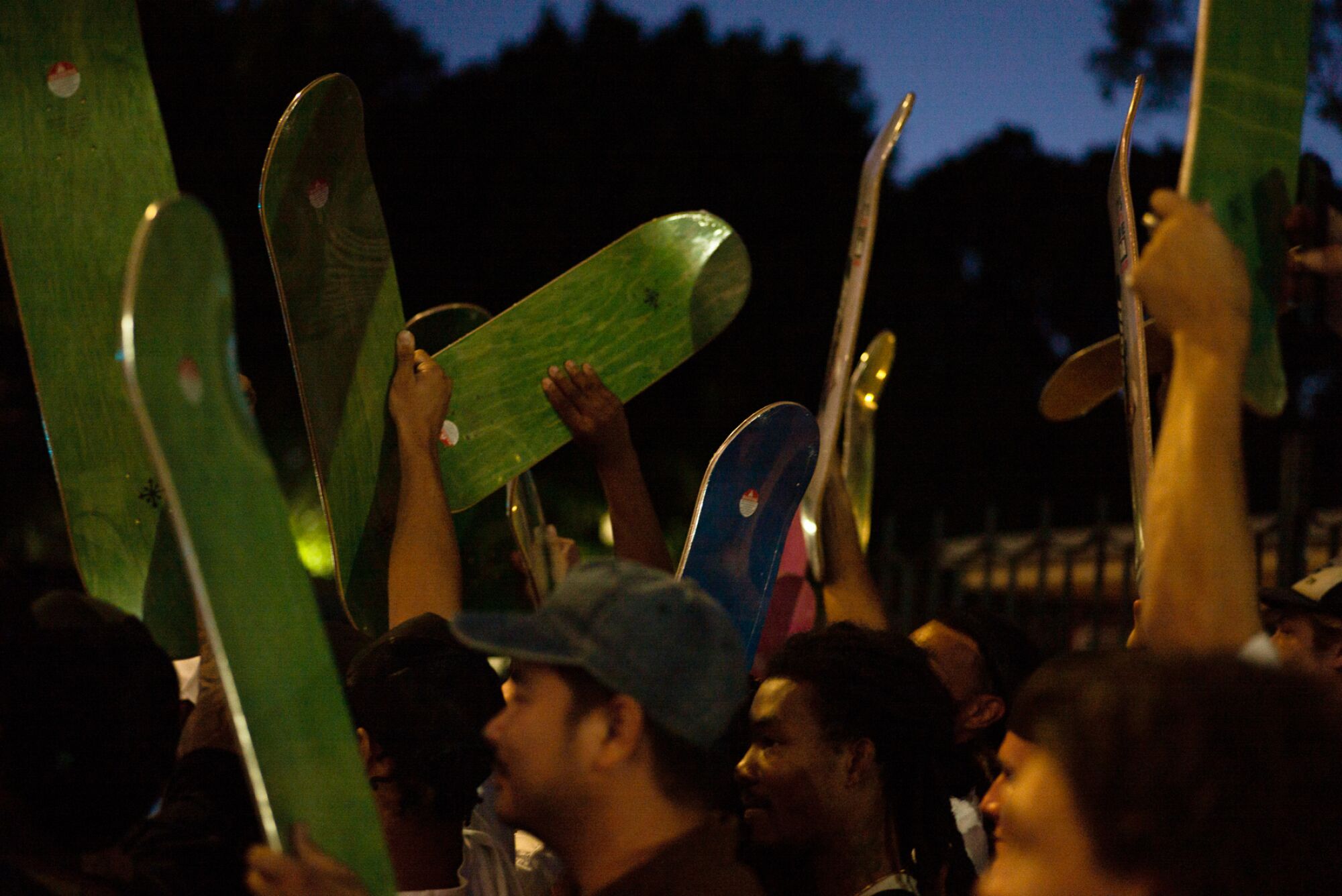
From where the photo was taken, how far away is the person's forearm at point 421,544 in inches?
95.7

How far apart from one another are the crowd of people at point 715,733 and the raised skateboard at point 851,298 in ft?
1.76

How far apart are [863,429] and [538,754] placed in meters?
2.27

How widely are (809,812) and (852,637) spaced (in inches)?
12.3

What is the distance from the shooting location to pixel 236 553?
1.39 meters

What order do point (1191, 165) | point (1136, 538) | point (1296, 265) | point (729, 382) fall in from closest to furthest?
point (1191, 165) < point (1296, 265) < point (1136, 538) < point (729, 382)

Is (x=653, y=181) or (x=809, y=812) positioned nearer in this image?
(x=809, y=812)

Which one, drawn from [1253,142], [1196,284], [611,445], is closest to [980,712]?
[611,445]

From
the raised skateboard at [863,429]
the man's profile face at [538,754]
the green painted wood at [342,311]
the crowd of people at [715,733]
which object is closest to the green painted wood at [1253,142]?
the crowd of people at [715,733]

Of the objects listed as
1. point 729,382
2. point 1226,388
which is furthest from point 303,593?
point 729,382

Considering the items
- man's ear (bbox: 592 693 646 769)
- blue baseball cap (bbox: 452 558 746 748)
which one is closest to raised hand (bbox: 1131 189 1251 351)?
blue baseball cap (bbox: 452 558 746 748)

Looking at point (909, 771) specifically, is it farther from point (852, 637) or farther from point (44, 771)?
point (44, 771)

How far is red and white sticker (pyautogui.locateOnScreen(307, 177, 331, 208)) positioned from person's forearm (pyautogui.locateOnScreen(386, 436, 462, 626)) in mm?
435

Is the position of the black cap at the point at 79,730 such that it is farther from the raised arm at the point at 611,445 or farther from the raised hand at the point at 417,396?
the raised arm at the point at 611,445

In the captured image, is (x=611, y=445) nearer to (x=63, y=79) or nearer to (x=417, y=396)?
(x=417, y=396)
